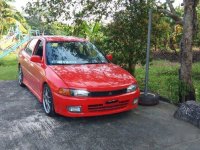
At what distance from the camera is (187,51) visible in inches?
259

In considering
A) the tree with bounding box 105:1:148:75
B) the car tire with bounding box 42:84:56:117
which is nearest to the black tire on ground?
the tree with bounding box 105:1:148:75

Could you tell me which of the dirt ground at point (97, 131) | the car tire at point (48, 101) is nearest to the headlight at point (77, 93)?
the car tire at point (48, 101)

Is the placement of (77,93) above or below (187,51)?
below

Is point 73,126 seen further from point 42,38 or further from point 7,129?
point 42,38

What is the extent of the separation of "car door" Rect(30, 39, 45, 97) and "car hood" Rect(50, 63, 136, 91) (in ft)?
1.28

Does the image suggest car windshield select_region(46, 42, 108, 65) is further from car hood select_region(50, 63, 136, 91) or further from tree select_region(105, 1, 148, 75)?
tree select_region(105, 1, 148, 75)

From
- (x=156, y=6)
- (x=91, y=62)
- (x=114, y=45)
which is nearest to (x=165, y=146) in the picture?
→ (x=91, y=62)

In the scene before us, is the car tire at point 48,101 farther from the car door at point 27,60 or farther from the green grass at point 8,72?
the green grass at point 8,72

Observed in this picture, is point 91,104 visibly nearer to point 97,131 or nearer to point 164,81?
point 97,131

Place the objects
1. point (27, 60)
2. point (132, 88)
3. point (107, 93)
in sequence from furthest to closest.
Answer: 1. point (27, 60)
2. point (132, 88)
3. point (107, 93)

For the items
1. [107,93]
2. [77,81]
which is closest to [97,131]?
[107,93]

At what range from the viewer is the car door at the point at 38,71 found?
6363mm

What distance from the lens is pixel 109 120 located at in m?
5.82

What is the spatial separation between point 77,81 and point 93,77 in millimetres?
404
